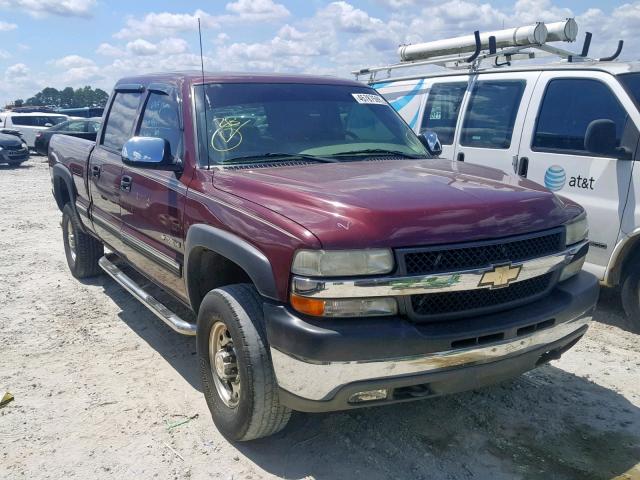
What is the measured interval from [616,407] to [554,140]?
2.56 meters

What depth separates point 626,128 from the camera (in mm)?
4723

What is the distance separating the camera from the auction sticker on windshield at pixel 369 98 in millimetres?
4406

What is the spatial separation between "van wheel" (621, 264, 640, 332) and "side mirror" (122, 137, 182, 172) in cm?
361

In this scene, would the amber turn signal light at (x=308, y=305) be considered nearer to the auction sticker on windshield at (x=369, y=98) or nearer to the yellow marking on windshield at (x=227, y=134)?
the yellow marking on windshield at (x=227, y=134)

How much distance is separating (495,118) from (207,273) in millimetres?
3641

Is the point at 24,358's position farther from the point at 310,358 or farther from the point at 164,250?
the point at 310,358

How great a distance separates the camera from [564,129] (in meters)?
5.25

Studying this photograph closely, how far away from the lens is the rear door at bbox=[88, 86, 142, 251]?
4.69m

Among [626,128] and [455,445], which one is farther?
[626,128]

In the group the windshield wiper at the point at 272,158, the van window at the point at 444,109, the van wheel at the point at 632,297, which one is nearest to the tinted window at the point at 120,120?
Answer: the windshield wiper at the point at 272,158

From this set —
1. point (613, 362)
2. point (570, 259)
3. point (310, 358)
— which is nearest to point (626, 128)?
point (613, 362)

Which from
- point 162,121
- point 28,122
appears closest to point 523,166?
point 162,121

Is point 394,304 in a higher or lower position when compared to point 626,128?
lower

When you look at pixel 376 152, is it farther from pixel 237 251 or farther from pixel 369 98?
pixel 237 251
